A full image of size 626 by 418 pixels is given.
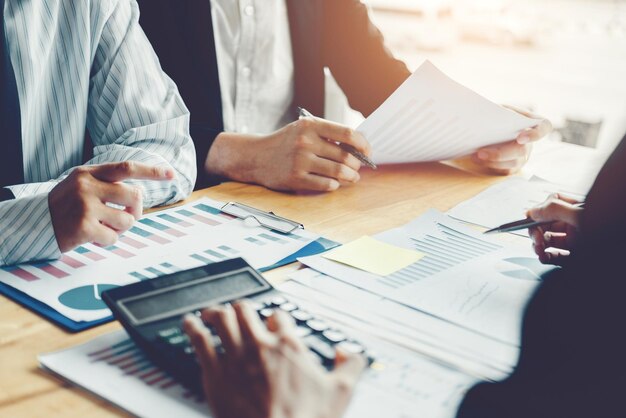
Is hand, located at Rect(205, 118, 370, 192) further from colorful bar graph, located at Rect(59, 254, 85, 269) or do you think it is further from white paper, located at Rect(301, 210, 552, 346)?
colorful bar graph, located at Rect(59, 254, 85, 269)

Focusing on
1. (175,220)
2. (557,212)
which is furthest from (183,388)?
(557,212)

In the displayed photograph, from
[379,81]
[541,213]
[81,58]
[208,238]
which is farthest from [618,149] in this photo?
[379,81]

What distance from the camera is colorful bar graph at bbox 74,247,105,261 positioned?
0.79m

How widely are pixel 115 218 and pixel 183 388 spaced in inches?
12.7

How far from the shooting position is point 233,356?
1.66 feet

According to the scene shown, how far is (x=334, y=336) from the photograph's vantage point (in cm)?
58

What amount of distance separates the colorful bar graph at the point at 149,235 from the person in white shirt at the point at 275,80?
27 cm

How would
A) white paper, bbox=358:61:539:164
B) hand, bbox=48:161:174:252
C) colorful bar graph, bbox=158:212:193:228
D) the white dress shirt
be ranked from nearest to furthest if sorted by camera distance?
hand, bbox=48:161:174:252 < colorful bar graph, bbox=158:212:193:228 < white paper, bbox=358:61:539:164 < the white dress shirt

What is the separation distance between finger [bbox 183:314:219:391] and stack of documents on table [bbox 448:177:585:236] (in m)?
0.55

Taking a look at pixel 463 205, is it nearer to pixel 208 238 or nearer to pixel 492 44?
pixel 208 238

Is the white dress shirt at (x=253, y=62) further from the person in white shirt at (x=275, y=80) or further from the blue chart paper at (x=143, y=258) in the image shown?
the blue chart paper at (x=143, y=258)

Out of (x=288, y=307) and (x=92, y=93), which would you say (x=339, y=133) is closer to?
(x=92, y=93)

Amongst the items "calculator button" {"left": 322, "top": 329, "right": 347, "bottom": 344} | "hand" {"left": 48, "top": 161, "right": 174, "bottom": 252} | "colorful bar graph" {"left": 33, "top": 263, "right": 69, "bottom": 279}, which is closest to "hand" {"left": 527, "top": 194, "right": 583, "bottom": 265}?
"calculator button" {"left": 322, "top": 329, "right": 347, "bottom": 344}

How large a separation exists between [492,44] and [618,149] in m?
6.35
